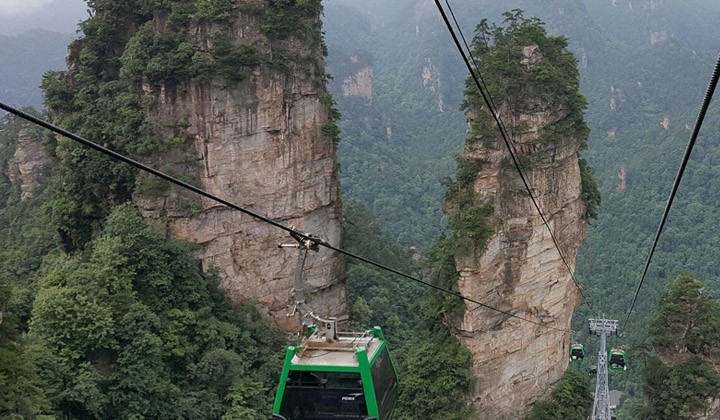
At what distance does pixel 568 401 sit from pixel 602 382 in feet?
4.05

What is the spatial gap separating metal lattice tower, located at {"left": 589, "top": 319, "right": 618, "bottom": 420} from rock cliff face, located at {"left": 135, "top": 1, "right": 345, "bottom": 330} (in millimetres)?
9038

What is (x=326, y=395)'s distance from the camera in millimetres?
7742

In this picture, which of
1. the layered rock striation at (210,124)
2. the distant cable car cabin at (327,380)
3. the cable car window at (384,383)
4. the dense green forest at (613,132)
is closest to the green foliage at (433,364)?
the layered rock striation at (210,124)

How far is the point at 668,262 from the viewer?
51.7 meters

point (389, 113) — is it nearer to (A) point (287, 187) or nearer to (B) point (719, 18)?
(A) point (287, 187)

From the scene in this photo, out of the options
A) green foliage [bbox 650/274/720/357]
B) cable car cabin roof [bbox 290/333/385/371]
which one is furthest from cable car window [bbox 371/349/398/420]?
green foliage [bbox 650/274/720/357]

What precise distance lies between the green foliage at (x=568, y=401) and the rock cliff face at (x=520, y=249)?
20.6 inches

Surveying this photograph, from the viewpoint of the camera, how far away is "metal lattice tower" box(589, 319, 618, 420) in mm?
21688

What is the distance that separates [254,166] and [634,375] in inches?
1044

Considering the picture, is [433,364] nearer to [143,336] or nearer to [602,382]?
[602,382]

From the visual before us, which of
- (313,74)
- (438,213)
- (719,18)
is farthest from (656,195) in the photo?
(719,18)

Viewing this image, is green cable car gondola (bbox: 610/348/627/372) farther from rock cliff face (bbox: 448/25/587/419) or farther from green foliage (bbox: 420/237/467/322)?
green foliage (bbox: 420/237/467/322)

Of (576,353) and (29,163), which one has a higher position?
(29,163)

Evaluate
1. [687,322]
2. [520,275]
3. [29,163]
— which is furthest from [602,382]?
[29,163]
